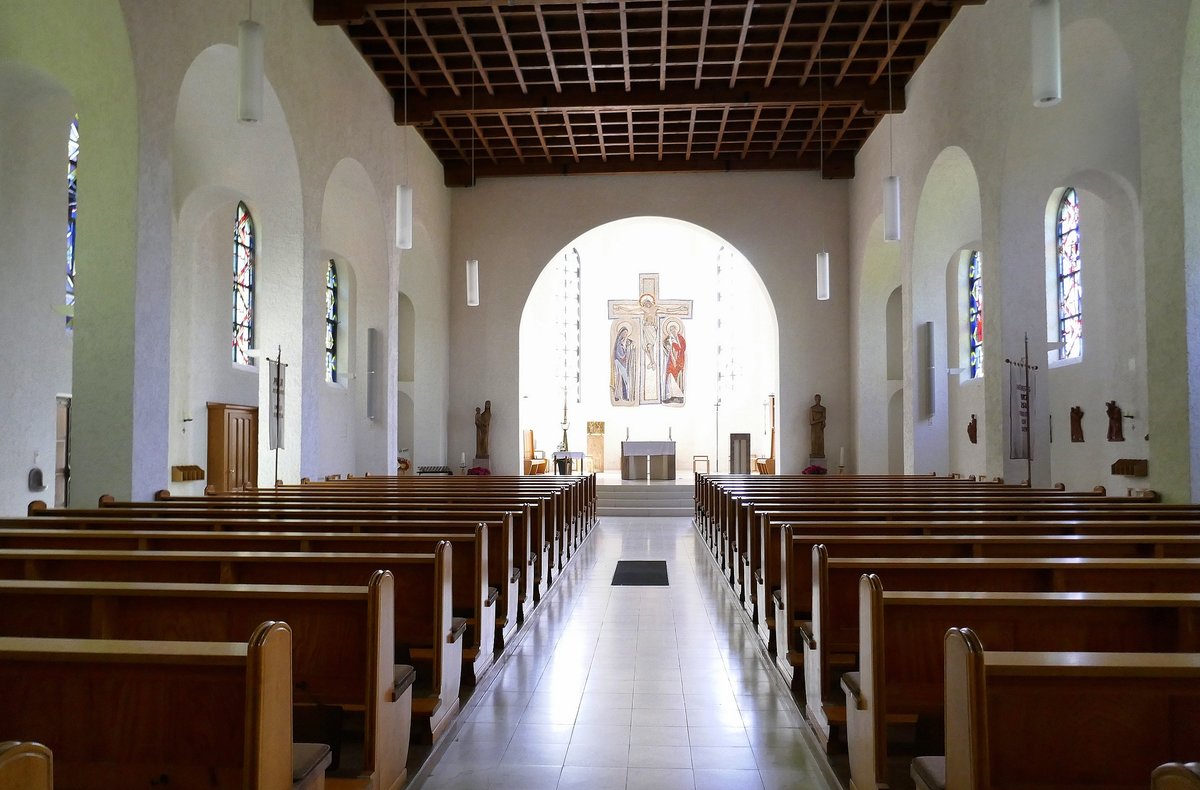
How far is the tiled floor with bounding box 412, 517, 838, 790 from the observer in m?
3.02

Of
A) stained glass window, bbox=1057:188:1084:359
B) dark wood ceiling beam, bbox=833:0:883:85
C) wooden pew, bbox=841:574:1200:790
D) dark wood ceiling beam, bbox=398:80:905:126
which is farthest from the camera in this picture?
dark wood ceiling beam, bbox=398:80:905:126

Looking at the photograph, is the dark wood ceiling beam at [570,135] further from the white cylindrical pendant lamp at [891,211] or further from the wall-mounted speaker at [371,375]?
the white cylindrical pendant lamp at [891,211]

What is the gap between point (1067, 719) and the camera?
1731 mm

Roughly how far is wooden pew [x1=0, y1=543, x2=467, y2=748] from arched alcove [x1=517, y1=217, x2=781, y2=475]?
17450 mm

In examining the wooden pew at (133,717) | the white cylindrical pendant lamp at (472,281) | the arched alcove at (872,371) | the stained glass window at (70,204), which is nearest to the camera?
the wooden pew at (133,717)

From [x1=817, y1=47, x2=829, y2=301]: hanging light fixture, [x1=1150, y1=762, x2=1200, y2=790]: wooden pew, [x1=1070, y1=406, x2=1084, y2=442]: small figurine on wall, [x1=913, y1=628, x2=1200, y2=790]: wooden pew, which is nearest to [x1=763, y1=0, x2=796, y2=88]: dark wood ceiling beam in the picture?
[x1=817, y1=47, x2=829, y2=301]: hanging light fixture

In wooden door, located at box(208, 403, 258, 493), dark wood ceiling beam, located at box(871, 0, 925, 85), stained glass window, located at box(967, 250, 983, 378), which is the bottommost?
wooden door, located at box(208, 403, 258, 493)

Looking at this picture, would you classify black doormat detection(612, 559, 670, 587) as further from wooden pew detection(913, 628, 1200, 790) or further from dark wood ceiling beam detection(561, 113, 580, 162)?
dark wood ceiling beam detection(561, 113, 580, 162)

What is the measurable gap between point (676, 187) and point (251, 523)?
12.0 meters

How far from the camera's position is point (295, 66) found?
870cm

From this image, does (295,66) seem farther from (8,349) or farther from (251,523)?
(251,523)

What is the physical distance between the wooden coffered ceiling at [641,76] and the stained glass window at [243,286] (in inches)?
96.6

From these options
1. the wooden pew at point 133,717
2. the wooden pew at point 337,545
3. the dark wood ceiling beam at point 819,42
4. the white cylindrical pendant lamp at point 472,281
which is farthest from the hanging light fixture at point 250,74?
the white cylindrical pendant lamp at point 472,281

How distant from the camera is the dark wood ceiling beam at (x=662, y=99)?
11.9 meters
